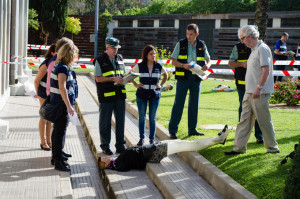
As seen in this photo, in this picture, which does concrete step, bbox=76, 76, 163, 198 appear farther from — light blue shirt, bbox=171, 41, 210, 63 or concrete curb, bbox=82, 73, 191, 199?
light blue shirt, bbox=171, 41, 210, 63

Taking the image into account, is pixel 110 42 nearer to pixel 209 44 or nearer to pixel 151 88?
pixel 151 88

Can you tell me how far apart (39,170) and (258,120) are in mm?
3235

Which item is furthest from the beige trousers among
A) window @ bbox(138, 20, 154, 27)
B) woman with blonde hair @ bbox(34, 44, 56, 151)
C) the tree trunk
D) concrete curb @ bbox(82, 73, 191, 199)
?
A: window @ bbox(138, 20, 154, 27)

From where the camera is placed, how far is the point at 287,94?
13.3m

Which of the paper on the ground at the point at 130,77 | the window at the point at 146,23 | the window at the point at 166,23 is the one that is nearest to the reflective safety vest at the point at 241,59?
the paper on the ground at the point at 130,77

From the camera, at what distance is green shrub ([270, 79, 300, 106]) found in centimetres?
1314

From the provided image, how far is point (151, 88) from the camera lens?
8227 millimetres

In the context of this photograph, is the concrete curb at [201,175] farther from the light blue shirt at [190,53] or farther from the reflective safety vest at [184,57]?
the light blue shirt at [190,53]

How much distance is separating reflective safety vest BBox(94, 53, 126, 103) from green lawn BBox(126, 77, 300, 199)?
5.22 feet

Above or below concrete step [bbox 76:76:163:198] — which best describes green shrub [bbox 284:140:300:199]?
above

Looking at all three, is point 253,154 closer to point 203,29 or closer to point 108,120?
point 108,120

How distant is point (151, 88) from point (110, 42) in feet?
3.84

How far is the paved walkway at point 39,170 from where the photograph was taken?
5.99m

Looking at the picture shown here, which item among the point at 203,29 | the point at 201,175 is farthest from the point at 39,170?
the point at 203,29
